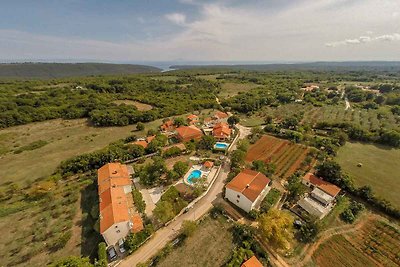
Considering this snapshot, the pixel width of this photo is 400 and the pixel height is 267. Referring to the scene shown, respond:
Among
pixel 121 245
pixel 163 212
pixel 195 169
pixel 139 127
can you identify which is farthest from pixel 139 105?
pixel 121 245

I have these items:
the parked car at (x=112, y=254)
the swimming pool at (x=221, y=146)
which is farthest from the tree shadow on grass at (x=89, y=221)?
the swimming pool at (x=221, y=146)

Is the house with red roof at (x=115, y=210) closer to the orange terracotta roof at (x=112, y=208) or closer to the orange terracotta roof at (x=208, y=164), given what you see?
the orange terracotta roof at (x=112, y=208)

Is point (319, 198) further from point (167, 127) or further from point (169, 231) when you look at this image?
point (167, 127)

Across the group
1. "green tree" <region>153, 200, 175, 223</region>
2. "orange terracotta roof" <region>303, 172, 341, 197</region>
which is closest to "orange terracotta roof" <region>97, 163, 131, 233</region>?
"green tree" <region>153, 200, 175, 223</region>

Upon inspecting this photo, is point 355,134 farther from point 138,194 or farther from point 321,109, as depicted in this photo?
point 138,194

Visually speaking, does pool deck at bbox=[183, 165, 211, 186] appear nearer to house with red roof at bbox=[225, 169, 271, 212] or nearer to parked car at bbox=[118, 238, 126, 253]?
house with red roof at bbox=[225, 169, 271, 212]
